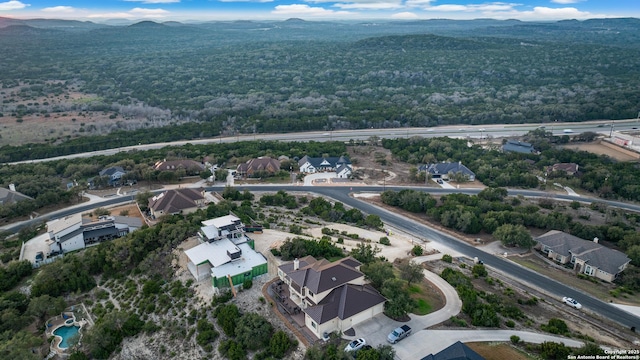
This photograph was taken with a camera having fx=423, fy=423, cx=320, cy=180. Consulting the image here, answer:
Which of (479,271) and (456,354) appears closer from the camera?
(456,354)

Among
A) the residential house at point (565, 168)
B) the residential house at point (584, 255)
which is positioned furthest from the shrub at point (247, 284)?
the residential house at point (565, 168)

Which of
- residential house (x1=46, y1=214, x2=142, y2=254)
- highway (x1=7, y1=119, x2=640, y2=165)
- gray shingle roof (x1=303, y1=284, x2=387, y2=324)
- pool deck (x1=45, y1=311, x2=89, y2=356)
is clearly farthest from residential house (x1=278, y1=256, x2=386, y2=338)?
highway (x1=7, y1=119, x2=640, y2=165)

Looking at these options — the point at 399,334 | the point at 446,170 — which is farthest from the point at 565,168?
the point at 399,334

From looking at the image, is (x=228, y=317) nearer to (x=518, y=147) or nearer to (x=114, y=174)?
(x=114, y=174)

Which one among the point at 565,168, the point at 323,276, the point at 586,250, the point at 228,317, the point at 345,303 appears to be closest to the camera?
the point at 345,303

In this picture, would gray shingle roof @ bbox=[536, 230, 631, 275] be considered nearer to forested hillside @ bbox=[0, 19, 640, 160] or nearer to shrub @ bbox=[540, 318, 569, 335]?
shrub @ bbox=[540, 318, 569, 335]
